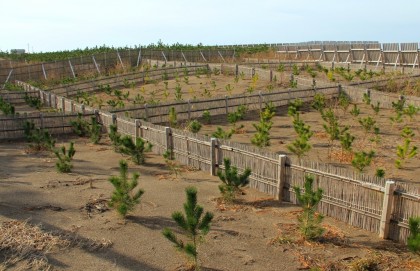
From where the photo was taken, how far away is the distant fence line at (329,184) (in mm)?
6637

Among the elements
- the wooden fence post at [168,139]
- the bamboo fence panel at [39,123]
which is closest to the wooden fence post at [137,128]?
the wooden fence post at [168,139]

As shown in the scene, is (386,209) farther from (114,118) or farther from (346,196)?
(114,118)

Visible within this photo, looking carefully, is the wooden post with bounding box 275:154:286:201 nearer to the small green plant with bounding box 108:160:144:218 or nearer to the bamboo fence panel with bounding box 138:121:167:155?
the small green plant with bounding box 108:160:144:218

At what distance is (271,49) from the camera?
4866 centimetres

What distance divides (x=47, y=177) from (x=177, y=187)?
3.32 m

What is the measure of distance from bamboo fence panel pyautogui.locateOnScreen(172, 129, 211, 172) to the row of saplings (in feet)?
1.08

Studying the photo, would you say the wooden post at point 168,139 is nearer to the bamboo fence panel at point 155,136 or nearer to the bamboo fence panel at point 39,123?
the bamboo fence panel at point 155,136

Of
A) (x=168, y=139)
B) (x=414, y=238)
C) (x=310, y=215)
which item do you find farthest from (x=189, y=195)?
(x=168, y=139)

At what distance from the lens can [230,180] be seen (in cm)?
847

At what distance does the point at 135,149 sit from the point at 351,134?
7.14 m

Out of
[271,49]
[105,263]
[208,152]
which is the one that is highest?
[271,49]

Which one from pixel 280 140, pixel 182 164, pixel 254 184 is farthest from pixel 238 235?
pixel 280 140

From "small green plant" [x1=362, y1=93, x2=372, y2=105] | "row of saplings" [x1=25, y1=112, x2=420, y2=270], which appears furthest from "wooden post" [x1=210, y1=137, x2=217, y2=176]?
"small green plant" [x1=362, y1=93, x2=372, y2=105]

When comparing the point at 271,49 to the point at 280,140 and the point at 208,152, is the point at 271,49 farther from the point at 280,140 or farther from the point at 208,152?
the point at 208,152
